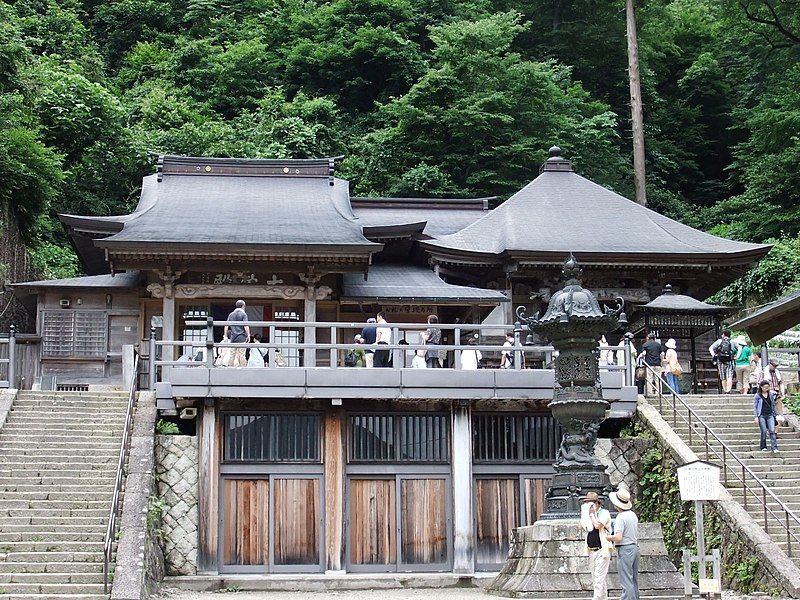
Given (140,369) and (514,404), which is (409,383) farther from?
(140,369)

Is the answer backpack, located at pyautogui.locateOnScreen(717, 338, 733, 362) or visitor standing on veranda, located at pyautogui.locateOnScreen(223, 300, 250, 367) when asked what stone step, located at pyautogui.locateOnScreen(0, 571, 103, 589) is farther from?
backpack, located at pyautogui.locateOnScreen(717, 338, 733, 362)

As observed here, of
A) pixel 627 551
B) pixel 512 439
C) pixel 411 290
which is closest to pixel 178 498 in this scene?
pixel 512 439

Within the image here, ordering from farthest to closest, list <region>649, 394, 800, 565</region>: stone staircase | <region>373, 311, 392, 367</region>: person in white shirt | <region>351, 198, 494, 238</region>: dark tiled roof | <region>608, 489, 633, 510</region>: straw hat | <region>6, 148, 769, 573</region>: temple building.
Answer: <region>351, 198, 494, 238</region>: dark tiled roof < <region>373, 311, 392, 367</region>: person in white shirt < <region>6, 148, 769, 573</region>: temple building < <region>649, 394, 800, 565</region>: stone staircase < <region>608, 489, 633, 510</region>: straw hat

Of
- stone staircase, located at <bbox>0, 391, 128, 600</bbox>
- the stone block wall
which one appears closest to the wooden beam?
the stone block wall

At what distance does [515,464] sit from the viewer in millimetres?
22469

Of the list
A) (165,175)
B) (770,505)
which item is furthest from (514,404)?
(165,175)

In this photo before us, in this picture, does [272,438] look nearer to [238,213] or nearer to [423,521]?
[423,521]

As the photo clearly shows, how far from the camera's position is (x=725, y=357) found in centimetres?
2572

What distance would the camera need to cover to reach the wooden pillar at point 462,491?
21.6 metres

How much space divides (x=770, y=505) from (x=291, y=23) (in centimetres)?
3835

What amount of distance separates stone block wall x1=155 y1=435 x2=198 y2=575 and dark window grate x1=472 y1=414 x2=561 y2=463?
564 cm

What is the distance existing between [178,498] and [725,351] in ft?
42.3

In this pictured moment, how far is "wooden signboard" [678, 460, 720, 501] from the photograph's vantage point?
47.5 ft

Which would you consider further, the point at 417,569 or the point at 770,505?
the point at 417,569
